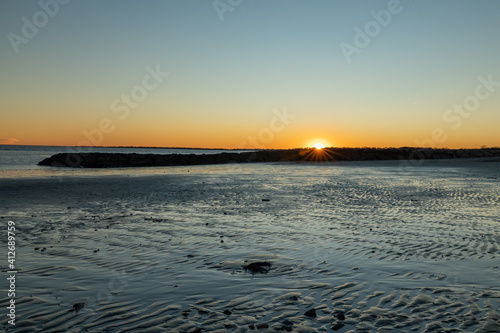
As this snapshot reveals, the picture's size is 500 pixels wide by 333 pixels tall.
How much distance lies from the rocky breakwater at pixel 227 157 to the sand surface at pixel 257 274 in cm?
3875

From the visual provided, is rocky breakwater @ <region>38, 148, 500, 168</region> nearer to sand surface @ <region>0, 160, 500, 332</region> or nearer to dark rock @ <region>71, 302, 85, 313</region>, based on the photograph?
sand surface @ <region>0, 160, 500, 332</region>

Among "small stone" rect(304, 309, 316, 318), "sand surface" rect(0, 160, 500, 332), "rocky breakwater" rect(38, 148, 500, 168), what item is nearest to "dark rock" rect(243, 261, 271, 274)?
"sand surface" rect(0, 160, 500, 332)

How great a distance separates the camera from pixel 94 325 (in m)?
5.13

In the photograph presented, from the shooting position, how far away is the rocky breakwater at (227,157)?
5338cm

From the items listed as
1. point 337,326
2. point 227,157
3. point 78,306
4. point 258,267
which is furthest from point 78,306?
point 227,157

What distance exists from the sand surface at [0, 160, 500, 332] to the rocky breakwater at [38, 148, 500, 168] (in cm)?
3875

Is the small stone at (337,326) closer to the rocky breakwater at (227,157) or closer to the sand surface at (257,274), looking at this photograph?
the sand surface at (257,274)

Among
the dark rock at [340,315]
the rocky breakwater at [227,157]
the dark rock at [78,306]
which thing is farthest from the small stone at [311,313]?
the rocky breakwater at [227,157]

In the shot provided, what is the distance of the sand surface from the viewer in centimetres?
538

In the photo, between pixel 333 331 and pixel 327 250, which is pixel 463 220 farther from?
pixel 333 331

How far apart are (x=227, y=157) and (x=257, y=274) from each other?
63.4 metres

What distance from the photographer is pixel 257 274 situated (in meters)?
7.48

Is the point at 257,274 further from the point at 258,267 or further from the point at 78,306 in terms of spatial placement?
the point at 78,306

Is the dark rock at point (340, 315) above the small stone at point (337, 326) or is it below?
above
